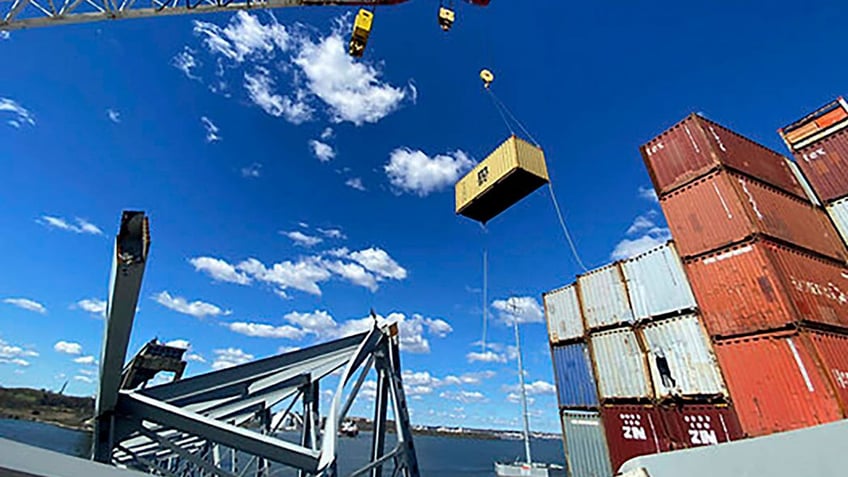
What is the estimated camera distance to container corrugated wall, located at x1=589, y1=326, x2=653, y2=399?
16766mm

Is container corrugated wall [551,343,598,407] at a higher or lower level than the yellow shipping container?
lower

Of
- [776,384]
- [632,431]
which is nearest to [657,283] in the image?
[776,384]

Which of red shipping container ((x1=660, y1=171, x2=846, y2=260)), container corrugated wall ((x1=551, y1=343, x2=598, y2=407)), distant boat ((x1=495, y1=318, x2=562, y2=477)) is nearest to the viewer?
red shipping container ((x1=660, y1=171, x2=846, y2=260))

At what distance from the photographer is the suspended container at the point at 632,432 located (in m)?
15.5

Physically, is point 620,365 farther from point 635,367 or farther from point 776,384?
point 776,384

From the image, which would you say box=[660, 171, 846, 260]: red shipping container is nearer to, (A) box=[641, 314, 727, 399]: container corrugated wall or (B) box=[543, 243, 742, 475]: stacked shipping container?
(B) box=[543, 243, 742, 475]: stacked shipping container

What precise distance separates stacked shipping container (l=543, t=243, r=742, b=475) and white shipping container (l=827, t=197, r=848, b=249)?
7.75 meters

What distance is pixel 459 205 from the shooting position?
2581 centimetres

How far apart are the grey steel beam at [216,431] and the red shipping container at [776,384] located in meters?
14.5

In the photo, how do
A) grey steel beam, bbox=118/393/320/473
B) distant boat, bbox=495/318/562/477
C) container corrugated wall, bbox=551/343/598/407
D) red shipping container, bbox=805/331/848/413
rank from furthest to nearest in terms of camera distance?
distant boat, bbox=495/318/562/477
container corrugated wall, bbox=551/343/598/407
red shipping container, bbox=805/331/848/413
grey steel beam, bbox=118/393/320/473

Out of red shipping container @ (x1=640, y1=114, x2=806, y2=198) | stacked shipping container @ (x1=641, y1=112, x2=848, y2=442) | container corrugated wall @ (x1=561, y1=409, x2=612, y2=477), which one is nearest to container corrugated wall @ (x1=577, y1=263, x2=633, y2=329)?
stacked shipping container @ (x1=641, y1=112, x2=848, y2=442)

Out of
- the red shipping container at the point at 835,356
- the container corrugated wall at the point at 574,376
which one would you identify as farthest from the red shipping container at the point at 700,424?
the container corrugated wall at the point at 574,376

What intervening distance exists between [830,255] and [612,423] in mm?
11507

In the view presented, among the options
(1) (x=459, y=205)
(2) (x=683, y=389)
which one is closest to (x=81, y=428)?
(1) (x=459, y=205)
